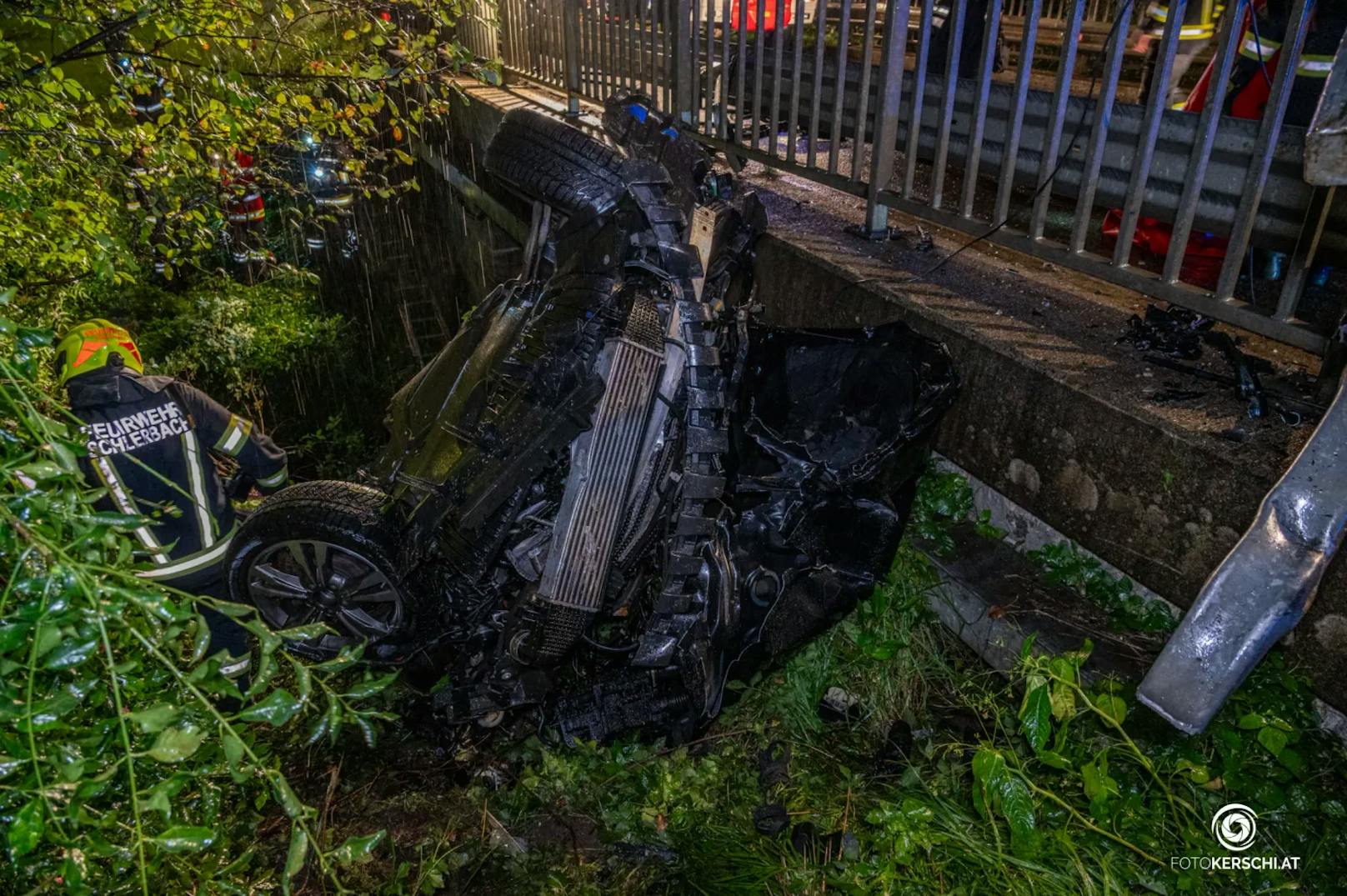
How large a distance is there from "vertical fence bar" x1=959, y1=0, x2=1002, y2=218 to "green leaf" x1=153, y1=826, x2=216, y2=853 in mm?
3528

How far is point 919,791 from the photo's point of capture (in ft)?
8.54

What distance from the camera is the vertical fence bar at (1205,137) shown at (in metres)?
2.59

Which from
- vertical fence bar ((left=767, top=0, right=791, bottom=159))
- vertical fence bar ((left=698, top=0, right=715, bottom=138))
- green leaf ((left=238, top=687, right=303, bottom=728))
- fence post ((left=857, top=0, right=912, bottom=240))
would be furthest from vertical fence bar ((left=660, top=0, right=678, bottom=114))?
green leaf ((left=238, top=687, right=303, bottom=728))

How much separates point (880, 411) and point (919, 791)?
1.38 metres

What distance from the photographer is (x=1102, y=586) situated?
111 inches

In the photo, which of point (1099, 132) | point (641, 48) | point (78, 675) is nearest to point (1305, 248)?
point (1099, 132)

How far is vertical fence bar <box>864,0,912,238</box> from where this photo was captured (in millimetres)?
3758

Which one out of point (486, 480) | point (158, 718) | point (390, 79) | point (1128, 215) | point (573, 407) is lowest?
point (486, 480)

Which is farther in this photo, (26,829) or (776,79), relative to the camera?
(776,79)

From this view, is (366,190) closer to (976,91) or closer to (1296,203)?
(976,91)

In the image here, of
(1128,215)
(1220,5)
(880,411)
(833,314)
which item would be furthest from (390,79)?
(1220,5)

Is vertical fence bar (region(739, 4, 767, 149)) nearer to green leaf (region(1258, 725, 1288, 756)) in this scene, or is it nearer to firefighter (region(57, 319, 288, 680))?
firefighter (region(57, 319, 288, 680))

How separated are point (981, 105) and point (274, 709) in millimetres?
3518

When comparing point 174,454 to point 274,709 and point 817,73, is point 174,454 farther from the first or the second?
point 817,73
